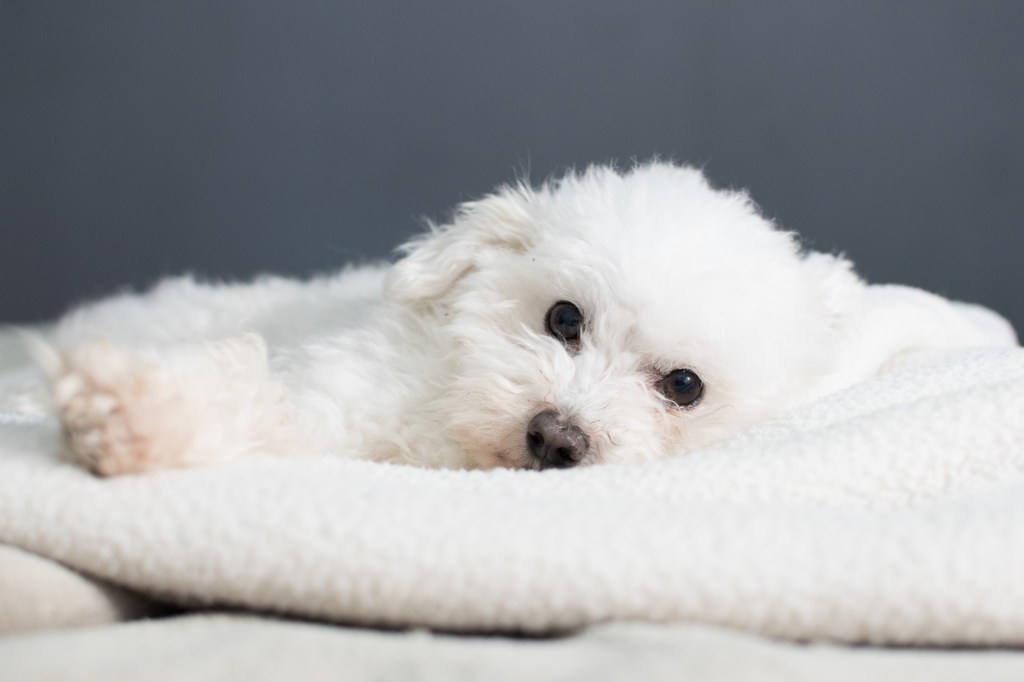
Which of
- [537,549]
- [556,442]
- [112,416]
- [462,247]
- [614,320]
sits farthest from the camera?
[462,247]

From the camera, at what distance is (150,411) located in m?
Result: 1.20

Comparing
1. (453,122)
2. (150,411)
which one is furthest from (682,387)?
(453,122)

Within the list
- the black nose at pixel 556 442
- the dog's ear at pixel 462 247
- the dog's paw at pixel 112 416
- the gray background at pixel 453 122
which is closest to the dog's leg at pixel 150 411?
the dog's paw at pixel 112 416

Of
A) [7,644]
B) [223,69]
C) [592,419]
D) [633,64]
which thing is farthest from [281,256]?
[7,644]

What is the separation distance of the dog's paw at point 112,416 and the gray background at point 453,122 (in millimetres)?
2968

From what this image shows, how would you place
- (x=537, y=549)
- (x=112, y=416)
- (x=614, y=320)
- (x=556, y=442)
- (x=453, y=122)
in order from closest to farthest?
(x=537, y=549) → (x=112, y=416) → (x=556, y=442) → (x=614, y=320) → (x=453, y=122)

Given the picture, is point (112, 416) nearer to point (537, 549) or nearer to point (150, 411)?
point (150, 411)

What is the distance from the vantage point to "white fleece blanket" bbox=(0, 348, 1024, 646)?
39.1 inches

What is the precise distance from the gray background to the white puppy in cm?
196

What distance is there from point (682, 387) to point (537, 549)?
3.30ft

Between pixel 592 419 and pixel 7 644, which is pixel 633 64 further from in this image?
pixel 7 644

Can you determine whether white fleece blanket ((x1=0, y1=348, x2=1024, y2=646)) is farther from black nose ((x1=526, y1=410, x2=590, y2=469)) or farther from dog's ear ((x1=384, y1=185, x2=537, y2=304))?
dog's ear ((x1=384, y1=185, x2=537, y2=304))

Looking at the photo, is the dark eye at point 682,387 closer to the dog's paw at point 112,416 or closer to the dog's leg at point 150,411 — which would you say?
the dog's leg at point 150,411

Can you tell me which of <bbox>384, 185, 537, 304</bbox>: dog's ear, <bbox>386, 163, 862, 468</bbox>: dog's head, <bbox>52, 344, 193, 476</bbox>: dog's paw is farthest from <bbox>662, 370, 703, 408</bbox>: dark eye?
<bbox>52, 344, 193, 476</bbox>: dog's paw
